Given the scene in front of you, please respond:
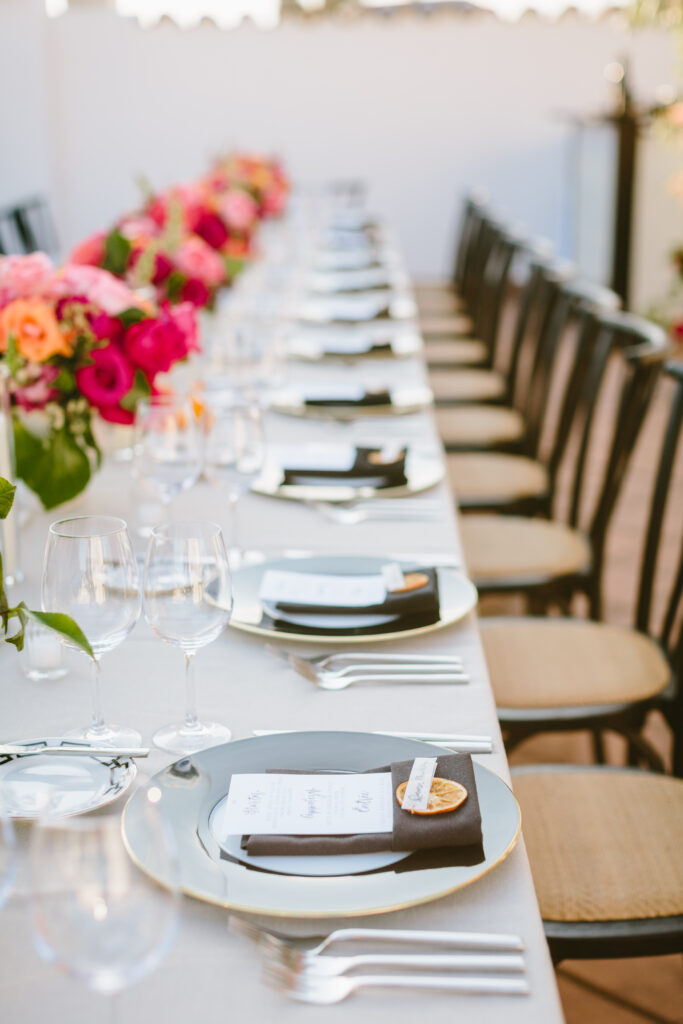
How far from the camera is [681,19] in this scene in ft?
23.0

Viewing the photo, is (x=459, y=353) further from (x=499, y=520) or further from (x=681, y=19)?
(x=681, y=19)

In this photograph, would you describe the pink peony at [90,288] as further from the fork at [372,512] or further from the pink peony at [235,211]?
the pink peony at [235,211]

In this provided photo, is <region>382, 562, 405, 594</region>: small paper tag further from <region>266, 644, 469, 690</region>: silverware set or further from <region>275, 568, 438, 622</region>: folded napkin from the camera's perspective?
<region>266, 644, 469, 690</region>: silverware set

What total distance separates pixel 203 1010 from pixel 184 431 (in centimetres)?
96

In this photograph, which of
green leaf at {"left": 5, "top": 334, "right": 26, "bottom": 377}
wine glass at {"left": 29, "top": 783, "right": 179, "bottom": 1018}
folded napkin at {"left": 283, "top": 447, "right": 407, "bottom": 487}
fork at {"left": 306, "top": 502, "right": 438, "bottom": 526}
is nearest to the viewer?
wine glass at {"left": 29, "top": 783, "right": 179, "bottom": 1018}

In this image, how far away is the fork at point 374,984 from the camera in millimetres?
814

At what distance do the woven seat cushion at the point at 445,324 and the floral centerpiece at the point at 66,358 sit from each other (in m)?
3.58

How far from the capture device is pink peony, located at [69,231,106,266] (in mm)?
2543

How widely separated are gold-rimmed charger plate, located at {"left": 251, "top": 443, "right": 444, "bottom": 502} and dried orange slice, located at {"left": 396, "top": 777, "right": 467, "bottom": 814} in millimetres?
933

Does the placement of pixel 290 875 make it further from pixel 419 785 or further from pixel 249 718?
pixel 249 718

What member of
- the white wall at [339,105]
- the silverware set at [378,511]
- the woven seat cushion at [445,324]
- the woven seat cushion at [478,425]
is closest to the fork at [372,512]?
the silverware set at [378,511]

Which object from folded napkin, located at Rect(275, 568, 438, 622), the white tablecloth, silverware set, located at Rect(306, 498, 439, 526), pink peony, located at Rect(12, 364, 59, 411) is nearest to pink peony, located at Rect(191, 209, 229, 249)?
the white tablecloth

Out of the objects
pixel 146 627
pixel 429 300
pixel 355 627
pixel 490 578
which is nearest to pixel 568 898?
pixel 355 627

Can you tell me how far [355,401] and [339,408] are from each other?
0.04 meters
